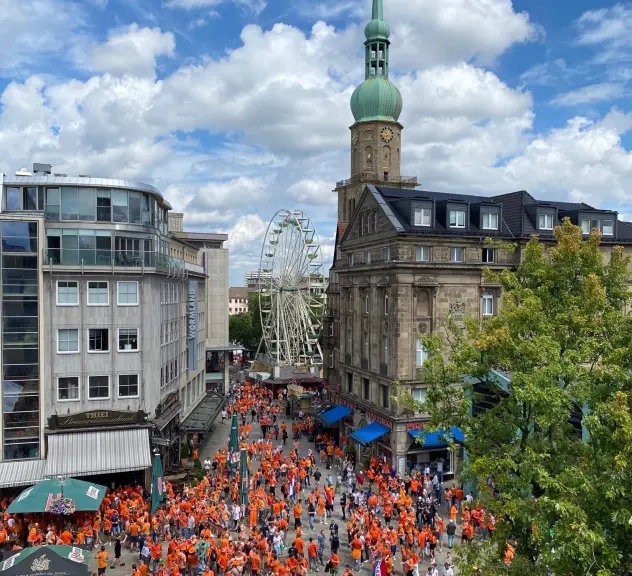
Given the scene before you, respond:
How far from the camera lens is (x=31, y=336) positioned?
95.9 ft

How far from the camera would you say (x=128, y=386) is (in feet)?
103

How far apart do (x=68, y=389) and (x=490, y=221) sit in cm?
2745

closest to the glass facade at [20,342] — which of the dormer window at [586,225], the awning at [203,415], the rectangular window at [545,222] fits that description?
the awning at [203,415]

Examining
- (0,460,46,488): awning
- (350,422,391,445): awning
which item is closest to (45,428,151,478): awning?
(0,460,46,488): awning

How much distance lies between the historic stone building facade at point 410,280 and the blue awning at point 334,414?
22.2 inches

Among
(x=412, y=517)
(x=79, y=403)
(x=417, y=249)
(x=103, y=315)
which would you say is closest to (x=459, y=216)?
(x=417, y=249)

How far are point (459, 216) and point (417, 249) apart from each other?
407 centimetres

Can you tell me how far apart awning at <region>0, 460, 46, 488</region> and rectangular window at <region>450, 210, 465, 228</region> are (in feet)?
88.6

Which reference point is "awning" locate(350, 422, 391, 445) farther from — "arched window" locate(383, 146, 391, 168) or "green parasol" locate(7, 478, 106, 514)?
"arched window" locate(383, 146, 391, 168)

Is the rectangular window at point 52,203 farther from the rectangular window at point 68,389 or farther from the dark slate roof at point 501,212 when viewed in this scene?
the dark slate roof at point 501,212

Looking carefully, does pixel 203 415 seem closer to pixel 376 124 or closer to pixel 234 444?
pixel 234 444

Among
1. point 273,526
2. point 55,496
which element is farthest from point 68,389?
point 273,526

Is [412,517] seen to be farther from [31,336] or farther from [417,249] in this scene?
[31,336]

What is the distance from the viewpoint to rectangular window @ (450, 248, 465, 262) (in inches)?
1452
